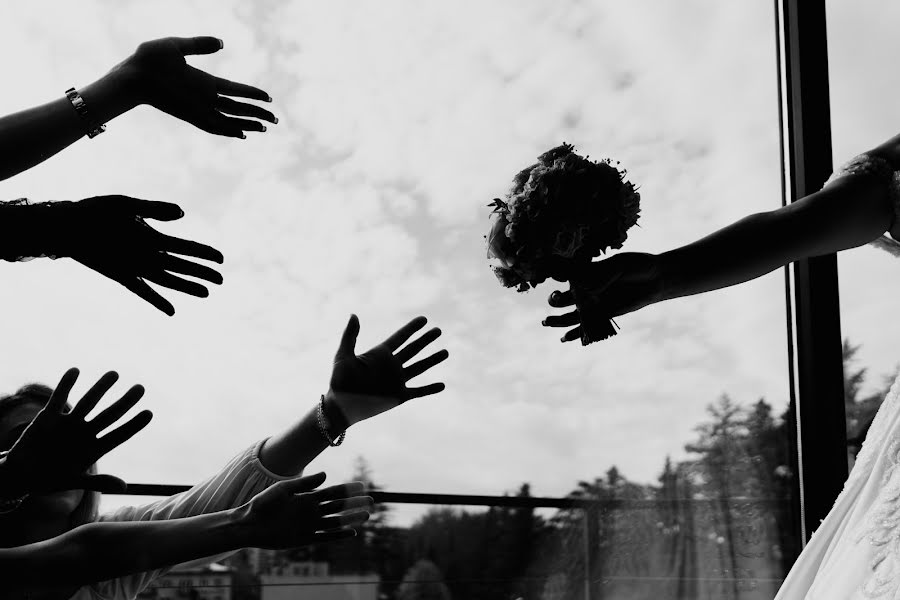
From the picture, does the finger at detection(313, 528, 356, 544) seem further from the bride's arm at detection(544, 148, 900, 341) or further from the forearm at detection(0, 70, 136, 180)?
the forearm at detection(0, 70, 136, 180)

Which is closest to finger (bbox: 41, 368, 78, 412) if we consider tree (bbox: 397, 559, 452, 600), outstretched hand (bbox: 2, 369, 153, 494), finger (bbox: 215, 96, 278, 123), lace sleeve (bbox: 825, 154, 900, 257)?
outstretched hand (bbox: 2, 369, 153, 494)

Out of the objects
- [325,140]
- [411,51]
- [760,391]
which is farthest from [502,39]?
[760,391]

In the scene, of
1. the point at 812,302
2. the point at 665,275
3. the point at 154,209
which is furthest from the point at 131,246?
the point at 812,302

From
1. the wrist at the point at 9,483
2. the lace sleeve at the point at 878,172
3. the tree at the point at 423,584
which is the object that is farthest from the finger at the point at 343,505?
the tree at the point at 423,584

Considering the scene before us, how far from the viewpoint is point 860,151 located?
2.53 m

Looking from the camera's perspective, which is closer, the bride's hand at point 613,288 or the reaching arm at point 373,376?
the bride's hand at point 613,288

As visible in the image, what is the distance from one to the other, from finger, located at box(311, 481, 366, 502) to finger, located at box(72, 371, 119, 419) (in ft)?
0.92

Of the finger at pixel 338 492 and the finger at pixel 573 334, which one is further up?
the finger at pixel 573 334

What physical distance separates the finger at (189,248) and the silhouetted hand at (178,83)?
0.17m

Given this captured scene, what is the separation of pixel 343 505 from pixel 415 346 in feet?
1.07

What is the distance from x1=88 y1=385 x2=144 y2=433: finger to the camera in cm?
93

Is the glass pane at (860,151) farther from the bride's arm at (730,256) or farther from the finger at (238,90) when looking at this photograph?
the finger at (238,90)

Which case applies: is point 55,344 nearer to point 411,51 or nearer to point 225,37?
point 225,37

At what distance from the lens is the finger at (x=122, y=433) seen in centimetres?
93
